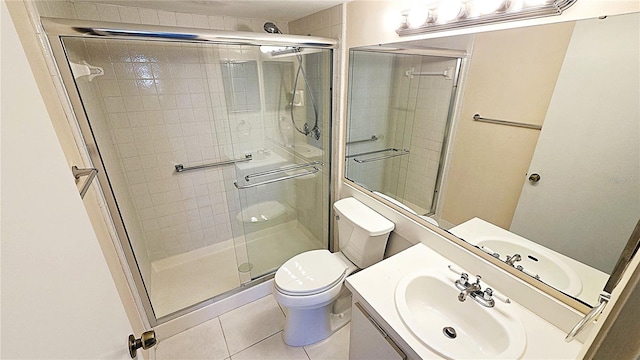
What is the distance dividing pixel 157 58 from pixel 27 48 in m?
1.14

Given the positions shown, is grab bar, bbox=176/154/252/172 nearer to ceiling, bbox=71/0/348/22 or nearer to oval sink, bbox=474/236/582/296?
ceiling, bbox=71/0/348/22

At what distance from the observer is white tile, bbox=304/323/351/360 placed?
5.27ft

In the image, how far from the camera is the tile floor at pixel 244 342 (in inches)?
63.5

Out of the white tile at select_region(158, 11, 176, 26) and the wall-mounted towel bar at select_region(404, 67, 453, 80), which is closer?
the wall-mounted towel bar at select_region(404, 67, 453, 80)

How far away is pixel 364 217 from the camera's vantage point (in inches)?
64.7

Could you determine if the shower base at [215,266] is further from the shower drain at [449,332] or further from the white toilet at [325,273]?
the shower drain at [449,332]

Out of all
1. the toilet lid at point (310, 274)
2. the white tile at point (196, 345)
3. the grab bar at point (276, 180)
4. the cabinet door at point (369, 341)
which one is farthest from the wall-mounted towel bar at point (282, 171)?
the cabinet door at point (369, 341)

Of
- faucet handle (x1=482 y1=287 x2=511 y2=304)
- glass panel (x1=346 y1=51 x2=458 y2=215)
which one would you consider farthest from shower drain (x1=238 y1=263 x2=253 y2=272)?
faucet handle (x1=482 y1=287 x2=511 y2=304)

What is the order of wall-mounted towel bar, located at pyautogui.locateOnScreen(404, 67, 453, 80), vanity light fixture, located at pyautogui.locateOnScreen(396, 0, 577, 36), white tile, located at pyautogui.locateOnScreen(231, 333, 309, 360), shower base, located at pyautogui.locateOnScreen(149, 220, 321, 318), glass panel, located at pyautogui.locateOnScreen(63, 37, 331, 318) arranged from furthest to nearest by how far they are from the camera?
shower base, located at pyautogui.locateOnScreen(149, 220, 321, 318) → glass panel, located at pyautogui.locateOnScreen(63, 37, 331, 318) → white tile, located at pyautogui.locateOnScreen(231, 333, 309, 360) → wall-mounted towel bar, located at pyautogui.locateOnScreen(404, 67, 453, 80) → vanity light fixture, located at pyautogui.locateOnScreen(396, 0, 577, 36)

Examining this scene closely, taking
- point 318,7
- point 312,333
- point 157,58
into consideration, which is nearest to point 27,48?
point 157,58

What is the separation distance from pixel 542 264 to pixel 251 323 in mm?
1705

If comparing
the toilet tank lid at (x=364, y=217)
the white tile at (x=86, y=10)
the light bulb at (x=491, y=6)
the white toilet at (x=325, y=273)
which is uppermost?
the white tile at (x=86, y=10)

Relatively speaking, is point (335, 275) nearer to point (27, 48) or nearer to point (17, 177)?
point (17, 177)

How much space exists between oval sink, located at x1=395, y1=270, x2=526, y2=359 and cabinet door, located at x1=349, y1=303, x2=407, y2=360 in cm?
14
